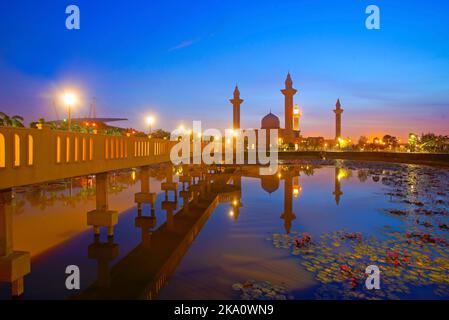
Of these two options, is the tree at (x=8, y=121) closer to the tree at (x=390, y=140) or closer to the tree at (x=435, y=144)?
the tree at (x=435, y=144)

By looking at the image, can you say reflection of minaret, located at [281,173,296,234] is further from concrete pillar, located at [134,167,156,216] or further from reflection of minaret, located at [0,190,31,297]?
reflection of minaret, located at [0,190,31,297]

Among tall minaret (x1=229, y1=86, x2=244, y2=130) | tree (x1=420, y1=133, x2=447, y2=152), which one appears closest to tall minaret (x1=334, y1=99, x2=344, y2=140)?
tall minaret (x1=229, y1=86, x2=244, y2=130)

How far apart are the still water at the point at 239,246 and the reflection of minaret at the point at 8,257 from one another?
106cm

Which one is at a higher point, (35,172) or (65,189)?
(35,172)

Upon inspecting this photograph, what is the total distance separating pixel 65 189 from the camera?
34.9m

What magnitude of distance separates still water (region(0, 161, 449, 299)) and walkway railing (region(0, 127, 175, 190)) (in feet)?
14.8

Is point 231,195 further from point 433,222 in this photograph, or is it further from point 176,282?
point 176,282

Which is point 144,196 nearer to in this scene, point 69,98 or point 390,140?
point 69,98

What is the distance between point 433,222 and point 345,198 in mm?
12248

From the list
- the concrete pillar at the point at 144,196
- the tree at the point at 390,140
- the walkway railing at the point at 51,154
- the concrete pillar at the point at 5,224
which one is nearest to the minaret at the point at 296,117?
the tree at the point at 390,140

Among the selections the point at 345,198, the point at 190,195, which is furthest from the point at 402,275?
the point at 190,195

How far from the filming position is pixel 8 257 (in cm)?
1062

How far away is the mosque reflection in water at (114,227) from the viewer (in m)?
11.4

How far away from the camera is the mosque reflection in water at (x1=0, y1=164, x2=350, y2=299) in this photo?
1135 centimetres
